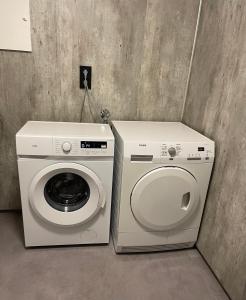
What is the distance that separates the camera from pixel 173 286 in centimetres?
147

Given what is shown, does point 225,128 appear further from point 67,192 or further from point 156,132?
point 67,192

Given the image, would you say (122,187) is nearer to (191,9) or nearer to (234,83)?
(234,83)

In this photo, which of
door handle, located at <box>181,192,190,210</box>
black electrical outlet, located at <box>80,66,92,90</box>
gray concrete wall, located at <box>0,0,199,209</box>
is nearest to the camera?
door handle, located at <box>181,192,190,210</box>

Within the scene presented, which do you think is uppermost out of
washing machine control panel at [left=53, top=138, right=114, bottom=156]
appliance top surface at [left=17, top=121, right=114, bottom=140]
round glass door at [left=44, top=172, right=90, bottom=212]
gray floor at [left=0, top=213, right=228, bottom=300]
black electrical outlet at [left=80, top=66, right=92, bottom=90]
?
black electrical outlet at [left=80, top=66, right=92, bottom=90]

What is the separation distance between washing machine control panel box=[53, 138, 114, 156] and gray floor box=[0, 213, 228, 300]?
2.41ft

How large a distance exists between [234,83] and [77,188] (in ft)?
3.92

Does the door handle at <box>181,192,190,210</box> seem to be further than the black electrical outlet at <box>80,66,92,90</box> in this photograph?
No

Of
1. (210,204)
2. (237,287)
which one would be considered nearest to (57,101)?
(210,204)

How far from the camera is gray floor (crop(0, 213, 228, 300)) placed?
1.38 meters

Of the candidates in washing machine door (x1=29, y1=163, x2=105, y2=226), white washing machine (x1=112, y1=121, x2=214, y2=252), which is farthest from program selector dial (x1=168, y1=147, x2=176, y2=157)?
washing machine door (x1=29, y1=163, x2=105, y2=226)

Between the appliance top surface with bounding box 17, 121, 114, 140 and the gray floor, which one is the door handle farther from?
the appliance top surface with bounding box 17, 121, 114, 140

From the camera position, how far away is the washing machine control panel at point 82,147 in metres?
1.39

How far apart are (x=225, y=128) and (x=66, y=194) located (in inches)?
44.3

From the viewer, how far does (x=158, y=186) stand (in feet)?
4.84
